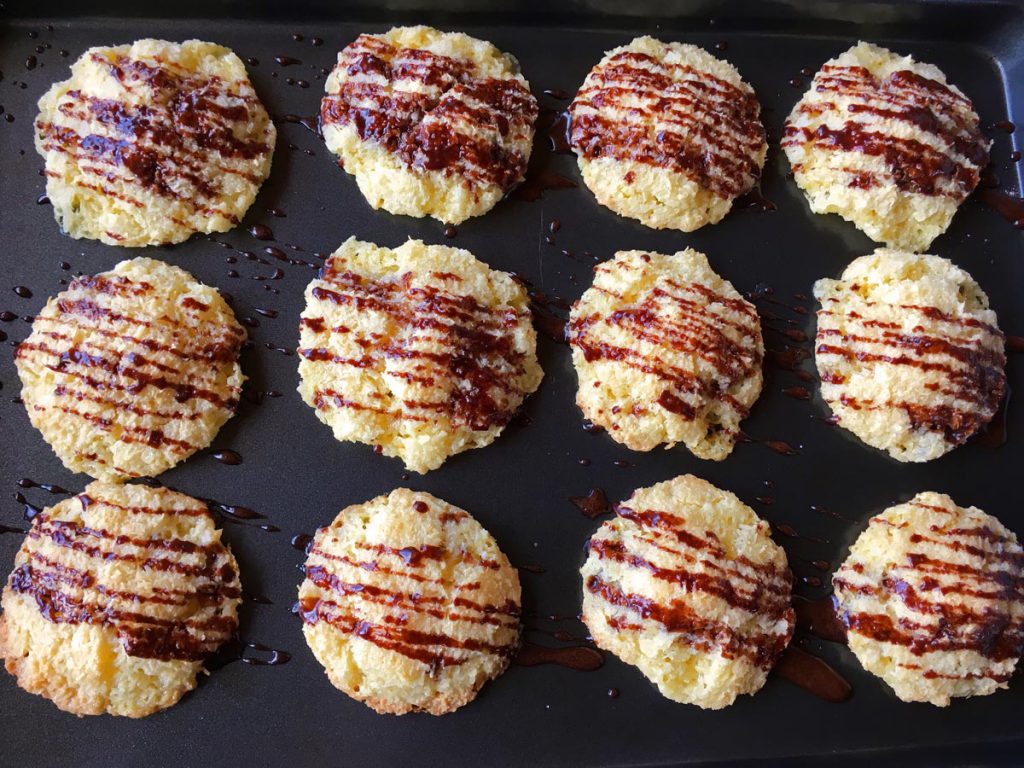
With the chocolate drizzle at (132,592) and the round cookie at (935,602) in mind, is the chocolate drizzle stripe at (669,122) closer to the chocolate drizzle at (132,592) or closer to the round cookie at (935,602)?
the round cookie at (935,602)

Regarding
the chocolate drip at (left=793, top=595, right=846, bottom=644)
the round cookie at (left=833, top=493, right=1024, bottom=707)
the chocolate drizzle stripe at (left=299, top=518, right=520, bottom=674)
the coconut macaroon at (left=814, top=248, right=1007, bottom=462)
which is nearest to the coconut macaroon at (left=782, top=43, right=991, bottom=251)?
the coconut macaroon at (left=814, top=248, right=1007, bottom=462)

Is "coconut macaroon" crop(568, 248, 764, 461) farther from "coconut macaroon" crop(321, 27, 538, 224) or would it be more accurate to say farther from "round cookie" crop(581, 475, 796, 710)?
"coconut macaroon" crop(321, 27, 538, 224)

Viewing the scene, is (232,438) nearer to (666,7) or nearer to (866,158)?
(666,7)

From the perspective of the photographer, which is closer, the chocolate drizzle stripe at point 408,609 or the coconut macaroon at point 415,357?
the chocolate drizzle stripe at point 408,609

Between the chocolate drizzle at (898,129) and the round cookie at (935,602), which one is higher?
the chocolate drizzle at (898,129)

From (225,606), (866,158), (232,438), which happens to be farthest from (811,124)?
(225,606)

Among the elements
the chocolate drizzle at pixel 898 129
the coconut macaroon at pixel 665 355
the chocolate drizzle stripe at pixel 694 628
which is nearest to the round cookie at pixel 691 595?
the chocolate drizzle stripe at pixel 694 628
